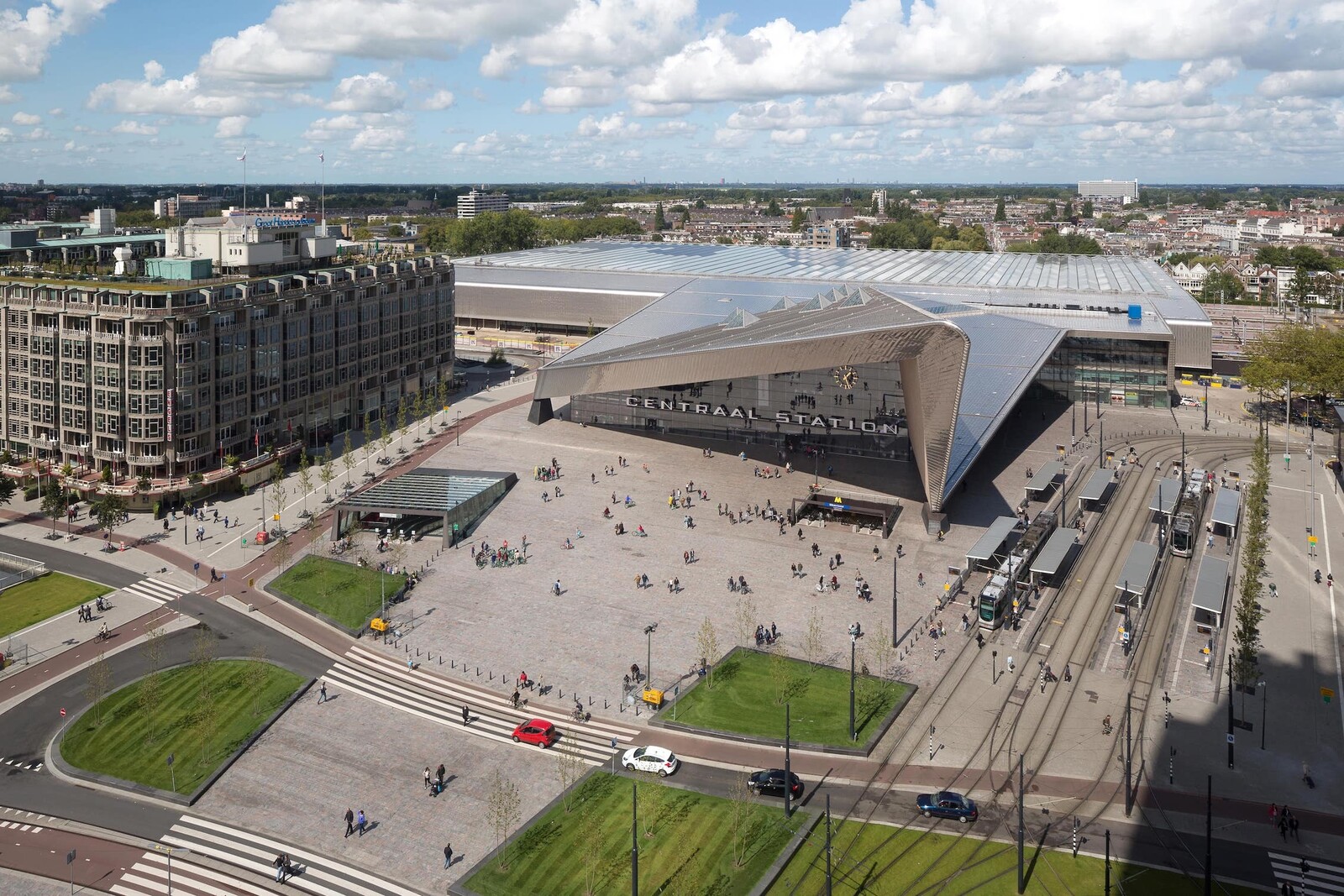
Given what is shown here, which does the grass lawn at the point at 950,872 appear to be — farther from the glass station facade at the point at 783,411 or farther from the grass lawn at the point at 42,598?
the glass station facade at the point at 783,411

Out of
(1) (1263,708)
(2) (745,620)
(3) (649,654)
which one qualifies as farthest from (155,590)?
(1) (1263,708)

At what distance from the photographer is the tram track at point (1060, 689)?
36.2m

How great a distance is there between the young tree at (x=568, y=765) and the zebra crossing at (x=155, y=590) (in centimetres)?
2765

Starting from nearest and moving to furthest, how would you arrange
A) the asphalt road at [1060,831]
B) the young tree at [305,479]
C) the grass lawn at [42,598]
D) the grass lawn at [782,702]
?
the asphalt road at [1060,831] → the grass lawn at [782,702] → the grass lawn at [42,598] → the young tree at [305,479]

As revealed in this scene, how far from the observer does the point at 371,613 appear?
54.9 metres

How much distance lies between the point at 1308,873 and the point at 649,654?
27.6 meters

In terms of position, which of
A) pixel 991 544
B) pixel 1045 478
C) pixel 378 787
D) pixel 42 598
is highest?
pixel 1045 478

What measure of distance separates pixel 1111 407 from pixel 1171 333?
32.4 feet

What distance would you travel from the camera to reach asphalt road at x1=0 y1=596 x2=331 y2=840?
3834cm

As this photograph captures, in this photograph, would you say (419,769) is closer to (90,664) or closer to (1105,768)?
(90,664)

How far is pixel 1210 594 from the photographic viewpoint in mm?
53875

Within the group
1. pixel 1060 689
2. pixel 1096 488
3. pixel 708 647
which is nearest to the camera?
pixel 1060 689

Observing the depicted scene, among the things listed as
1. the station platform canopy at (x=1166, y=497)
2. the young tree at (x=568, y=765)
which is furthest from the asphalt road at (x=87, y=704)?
the station platform canopy at (x=1166, y=497)

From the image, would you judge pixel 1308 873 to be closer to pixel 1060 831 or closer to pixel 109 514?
pixel 1060 831
